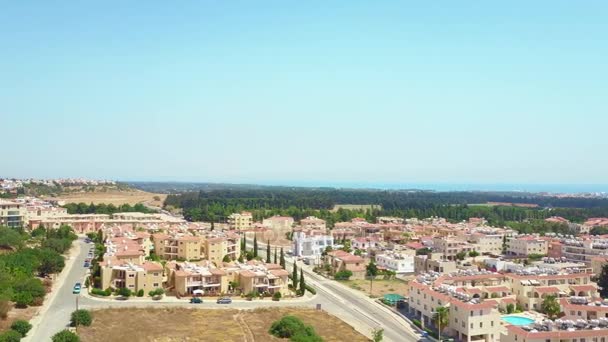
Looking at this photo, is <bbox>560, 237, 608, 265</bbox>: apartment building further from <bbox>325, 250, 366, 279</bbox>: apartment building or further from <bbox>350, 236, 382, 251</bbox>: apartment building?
<bbox>325, 250, 366, 279</bbox>: apartment building

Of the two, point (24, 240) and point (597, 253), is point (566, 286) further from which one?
point (24, 240)

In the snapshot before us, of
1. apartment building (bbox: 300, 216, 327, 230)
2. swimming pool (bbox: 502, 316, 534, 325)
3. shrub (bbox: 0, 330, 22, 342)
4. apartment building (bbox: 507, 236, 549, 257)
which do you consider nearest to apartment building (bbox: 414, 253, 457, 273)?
swimming pool (bbox: 502, 316, 534, 325)

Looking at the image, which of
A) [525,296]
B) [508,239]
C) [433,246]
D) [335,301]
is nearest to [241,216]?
[433,246]

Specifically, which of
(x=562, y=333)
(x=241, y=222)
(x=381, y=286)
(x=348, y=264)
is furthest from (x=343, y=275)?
(x=241, y=222)

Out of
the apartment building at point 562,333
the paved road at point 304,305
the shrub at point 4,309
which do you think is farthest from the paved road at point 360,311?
the shrub at point 4,309

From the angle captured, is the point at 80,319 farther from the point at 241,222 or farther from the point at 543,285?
the point at 241,222
